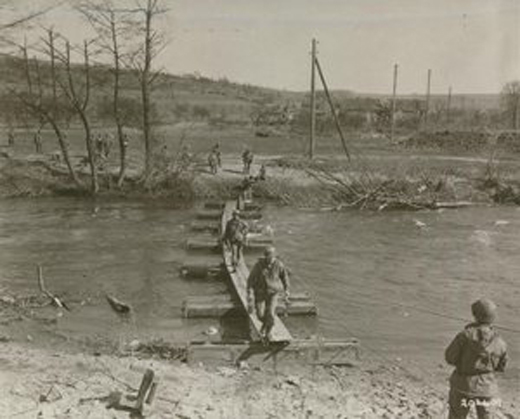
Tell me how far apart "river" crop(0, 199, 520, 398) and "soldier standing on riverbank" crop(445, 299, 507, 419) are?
380 centimetres

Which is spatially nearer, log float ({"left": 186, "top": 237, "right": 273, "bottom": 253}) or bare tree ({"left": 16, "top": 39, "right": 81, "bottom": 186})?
log float ({"left": 186, "top": 237, "right": 273, "bottom": 253})

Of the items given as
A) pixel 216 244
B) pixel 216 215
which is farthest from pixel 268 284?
pixel 216 215

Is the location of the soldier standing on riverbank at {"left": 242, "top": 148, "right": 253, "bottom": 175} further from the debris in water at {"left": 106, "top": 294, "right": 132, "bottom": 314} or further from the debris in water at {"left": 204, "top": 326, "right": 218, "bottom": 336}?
the debris in water at {"left": 204, "top": 326, "right": 218, "bottom": 336}

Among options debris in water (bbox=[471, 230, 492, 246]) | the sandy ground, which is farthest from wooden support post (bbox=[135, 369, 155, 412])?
debris in water (bbox=[471, 230, 492, 246])

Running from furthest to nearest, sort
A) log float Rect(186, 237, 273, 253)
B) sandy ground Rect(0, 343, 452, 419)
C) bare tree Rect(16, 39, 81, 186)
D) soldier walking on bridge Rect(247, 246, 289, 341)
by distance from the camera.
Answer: bare tree Rect(16, 39, 81, 186) → log float Rect(186, 237, 273, 253) → soldier walking on bridge Rect(247, 246, 289, 341) → sandy ground Rect(0, 343, 452, 419)

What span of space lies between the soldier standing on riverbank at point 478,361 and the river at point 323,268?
3800 mm

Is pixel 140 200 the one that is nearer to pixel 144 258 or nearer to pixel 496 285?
pixel 144 258

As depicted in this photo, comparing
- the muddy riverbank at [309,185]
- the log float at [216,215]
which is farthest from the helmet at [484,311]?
the muddy riverbank at [309,185]

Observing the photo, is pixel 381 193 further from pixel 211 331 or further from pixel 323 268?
pixel 211 331

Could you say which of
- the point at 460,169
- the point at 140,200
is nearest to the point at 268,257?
the point at 140,200

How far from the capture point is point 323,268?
747 inches

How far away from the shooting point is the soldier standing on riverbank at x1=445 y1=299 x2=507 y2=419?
6.95 meters

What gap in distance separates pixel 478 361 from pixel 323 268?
39.4 feet

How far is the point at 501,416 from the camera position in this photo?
29.7 feet
